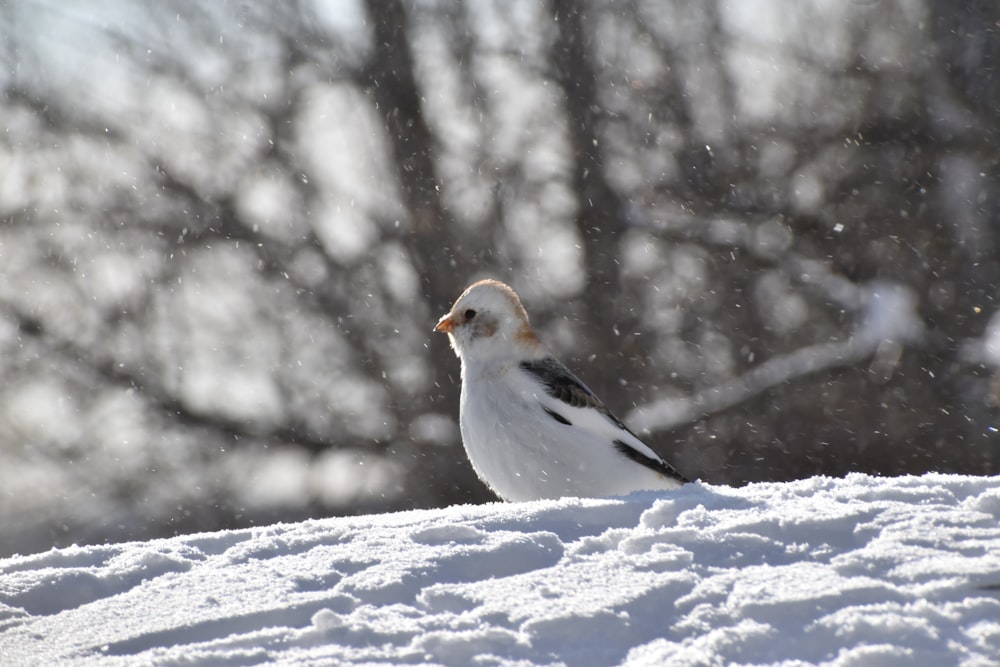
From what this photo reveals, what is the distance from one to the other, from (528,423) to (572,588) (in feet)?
9.02

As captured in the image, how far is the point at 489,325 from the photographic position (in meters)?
5.90

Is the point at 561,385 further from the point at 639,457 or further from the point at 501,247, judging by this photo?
the point at 501,247

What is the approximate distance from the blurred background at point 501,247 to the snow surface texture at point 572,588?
248 inches

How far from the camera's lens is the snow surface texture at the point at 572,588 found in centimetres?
234

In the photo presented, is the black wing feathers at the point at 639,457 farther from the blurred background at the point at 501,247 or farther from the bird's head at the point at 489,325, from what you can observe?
the blurred background at the point at 501,247

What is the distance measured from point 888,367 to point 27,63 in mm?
8359

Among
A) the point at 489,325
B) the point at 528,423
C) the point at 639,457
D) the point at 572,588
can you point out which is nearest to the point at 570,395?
the point at 528,423

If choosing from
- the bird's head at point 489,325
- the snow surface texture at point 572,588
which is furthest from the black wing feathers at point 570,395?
the snow surface texture at point 572,588

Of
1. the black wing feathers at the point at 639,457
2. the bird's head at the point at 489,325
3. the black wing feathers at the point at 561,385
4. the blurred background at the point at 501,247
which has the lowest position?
the black wing feathers at the point at 639,457

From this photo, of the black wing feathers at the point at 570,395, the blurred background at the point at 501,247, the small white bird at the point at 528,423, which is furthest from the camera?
the blurred background at the point at 501,247

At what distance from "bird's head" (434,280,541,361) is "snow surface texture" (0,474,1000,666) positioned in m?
2.33

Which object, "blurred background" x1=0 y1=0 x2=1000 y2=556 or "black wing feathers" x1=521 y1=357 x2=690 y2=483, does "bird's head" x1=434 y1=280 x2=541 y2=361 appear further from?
"blurred background" x1=0 y1=0 x2=1000 y2=556

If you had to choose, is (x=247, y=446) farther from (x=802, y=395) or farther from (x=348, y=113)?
(x=802, y=395)

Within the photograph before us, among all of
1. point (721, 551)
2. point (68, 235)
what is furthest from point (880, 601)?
point (68, 235)
